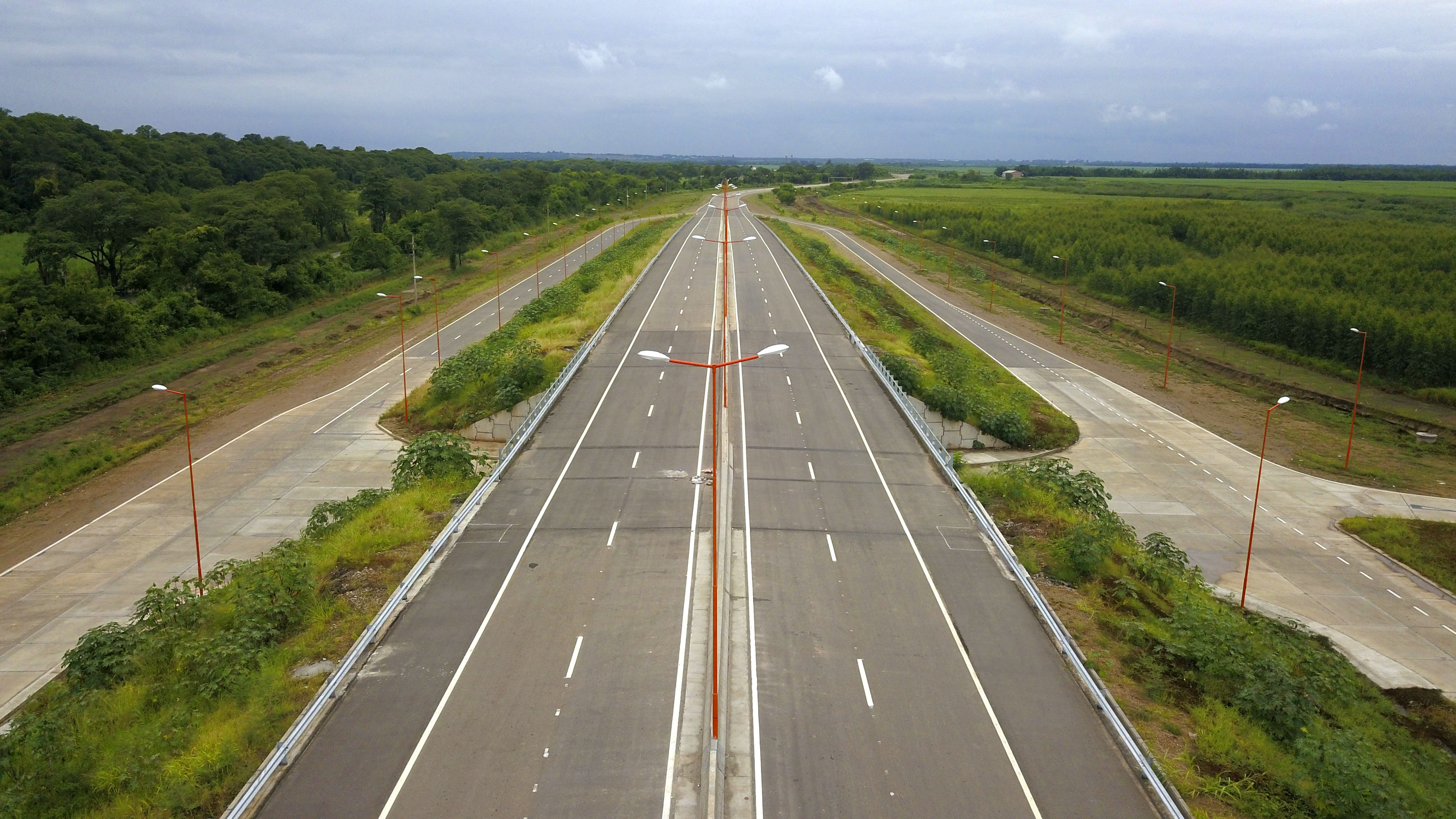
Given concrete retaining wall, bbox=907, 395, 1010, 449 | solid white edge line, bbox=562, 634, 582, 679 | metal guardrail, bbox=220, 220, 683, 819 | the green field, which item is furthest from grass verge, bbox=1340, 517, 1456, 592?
metal guardrail, bbox=220, 220, 683, 819

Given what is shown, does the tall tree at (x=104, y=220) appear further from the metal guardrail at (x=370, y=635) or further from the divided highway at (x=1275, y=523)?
the divided highway at (x=1275, y=523)

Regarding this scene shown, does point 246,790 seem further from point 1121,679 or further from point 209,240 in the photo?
point 209,240

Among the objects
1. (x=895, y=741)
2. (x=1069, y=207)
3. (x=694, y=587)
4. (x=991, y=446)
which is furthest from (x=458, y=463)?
(x=1069, y=207)

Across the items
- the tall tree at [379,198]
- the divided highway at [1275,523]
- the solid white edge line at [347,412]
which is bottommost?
the divided highway at [1275,523]

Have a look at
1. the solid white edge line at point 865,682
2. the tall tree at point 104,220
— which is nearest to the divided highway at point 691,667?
the solid white edge line at point 865,682

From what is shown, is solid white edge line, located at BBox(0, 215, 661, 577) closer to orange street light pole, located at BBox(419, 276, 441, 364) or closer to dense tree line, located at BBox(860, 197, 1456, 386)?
orange street light pole, located at BBox(419, 276, 441, 364)

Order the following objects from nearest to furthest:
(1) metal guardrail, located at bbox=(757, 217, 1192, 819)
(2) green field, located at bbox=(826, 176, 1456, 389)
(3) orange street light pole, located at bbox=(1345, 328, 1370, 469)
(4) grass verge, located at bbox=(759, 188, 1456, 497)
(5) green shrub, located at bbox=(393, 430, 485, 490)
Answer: (1) metal guardrail, located at bbox=(757, 217, 1192, 819)
(5) green shrub, located at bbox=(393, 430, 485, 490)
(3) orange street light pole, located at bbox=(1345, 328, 1370, 469)
(4) grass verge, located at bbox=(759, 188, 1456, 497)
(2) green field, located at bbox=(826, 176, 1456, 389)

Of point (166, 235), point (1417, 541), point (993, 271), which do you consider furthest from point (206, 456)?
point (993, 271)
